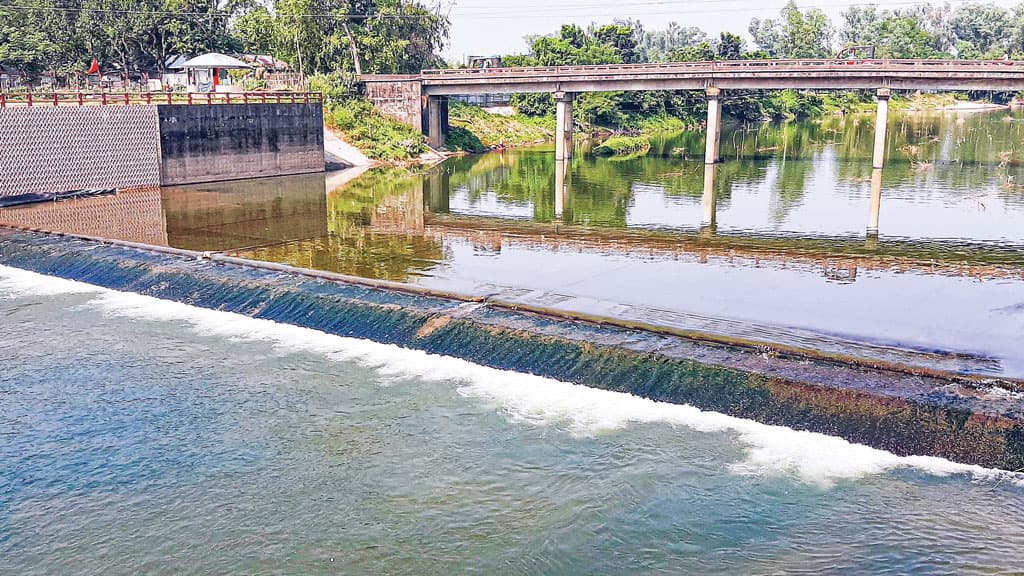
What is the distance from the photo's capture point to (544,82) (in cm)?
6912

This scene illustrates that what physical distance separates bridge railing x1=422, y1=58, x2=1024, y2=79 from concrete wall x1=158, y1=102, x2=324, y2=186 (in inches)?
693

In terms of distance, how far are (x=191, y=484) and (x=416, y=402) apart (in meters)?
4.71

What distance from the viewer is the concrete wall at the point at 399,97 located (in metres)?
73.2

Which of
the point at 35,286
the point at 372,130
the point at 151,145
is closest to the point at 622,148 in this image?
the point at 372,130

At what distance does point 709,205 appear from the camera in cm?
4412

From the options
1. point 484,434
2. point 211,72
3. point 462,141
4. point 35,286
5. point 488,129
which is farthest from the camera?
point 488,129

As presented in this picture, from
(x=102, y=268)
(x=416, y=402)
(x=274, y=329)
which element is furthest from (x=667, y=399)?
(x=102, y=268)

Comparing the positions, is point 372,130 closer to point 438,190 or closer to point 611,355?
point 438,190

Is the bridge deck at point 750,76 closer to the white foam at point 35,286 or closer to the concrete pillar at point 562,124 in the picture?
the concrete pillar at point 562,124

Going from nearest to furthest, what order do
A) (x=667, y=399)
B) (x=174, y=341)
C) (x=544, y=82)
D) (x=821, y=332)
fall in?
1. (x=667, y=399)
2. (x=821, y=332)
3. (x=174, y=341)
4. (x=544, y=82)

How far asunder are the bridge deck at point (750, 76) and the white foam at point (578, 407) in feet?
148

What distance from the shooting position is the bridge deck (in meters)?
56.3

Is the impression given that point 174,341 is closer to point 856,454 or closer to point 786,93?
point 856,454

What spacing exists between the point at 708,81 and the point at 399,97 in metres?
24.2
